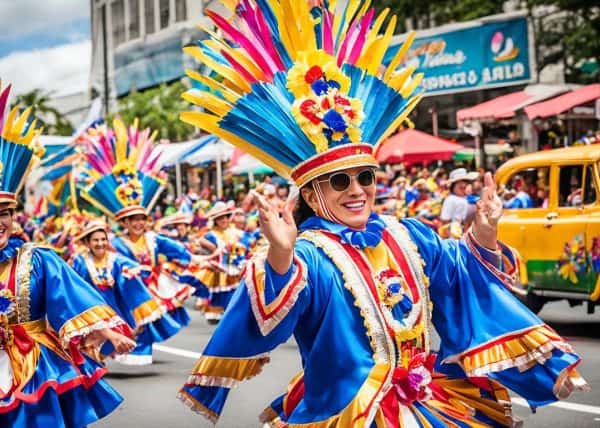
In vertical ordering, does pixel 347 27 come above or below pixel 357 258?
above

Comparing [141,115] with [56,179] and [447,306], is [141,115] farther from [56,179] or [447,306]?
[447,306]

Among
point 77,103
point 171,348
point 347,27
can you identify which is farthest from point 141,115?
point 347,27

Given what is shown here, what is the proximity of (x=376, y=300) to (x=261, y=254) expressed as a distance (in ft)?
1.73

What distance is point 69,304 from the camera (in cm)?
625

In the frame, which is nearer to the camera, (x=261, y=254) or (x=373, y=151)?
(x=261, y=254)

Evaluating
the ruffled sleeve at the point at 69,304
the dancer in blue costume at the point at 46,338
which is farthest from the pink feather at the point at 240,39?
the ruffled sleeve at the point at 69,304

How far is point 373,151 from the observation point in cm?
481

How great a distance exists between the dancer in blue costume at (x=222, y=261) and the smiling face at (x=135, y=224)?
2.74m

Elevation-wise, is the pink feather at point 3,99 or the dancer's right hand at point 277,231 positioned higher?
the pink feather at point 3,99

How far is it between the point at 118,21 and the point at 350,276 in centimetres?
6540

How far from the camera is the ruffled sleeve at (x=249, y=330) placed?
13.8 feet

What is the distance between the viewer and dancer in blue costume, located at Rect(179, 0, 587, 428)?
447 centimetres

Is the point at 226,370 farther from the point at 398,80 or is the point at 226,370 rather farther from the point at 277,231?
the point at 398,80

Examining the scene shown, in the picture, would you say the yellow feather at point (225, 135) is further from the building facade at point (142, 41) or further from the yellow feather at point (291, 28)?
the building facade at point (142, 41)
